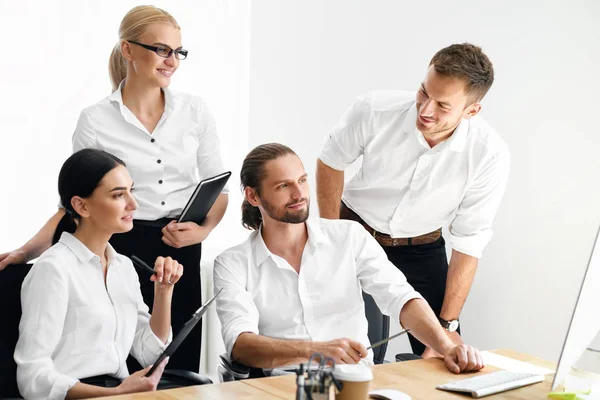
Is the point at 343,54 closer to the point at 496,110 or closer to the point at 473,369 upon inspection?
the point at 496,110

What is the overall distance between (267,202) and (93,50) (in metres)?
2.13

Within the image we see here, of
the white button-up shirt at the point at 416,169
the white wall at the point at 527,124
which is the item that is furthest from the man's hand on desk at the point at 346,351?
the white wall at the point at 527,124

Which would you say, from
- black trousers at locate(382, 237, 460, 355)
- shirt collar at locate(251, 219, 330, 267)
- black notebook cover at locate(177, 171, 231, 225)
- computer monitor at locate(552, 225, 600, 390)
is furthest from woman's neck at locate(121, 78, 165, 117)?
computer monitor at locate(552, 225, 600, 390)

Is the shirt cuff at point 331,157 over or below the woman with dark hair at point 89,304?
over

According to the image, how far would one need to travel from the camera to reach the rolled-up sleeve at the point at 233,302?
2.31 meters

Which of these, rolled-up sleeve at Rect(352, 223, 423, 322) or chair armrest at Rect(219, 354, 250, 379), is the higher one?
rolled-up sleeve at Rect(352, 223, 423, 322)

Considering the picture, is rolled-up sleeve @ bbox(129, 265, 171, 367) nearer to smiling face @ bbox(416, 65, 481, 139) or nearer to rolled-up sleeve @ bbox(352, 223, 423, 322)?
rolled-up sleeve @ bbox(352, 223, 423, 322)

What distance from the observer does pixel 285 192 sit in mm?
2545

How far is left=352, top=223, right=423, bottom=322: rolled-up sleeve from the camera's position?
2.51m

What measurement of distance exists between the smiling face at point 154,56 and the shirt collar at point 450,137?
0.87 meters

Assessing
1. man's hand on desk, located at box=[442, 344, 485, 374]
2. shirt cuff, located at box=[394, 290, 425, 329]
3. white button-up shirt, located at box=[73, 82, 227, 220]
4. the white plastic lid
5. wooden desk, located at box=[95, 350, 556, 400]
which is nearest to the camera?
the white plastic lid

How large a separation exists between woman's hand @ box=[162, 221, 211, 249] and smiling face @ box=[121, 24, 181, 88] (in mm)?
483

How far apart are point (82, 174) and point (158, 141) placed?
0.53 m

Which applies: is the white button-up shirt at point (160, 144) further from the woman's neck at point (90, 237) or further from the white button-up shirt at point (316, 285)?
the woman's neck at point (90, 237)
